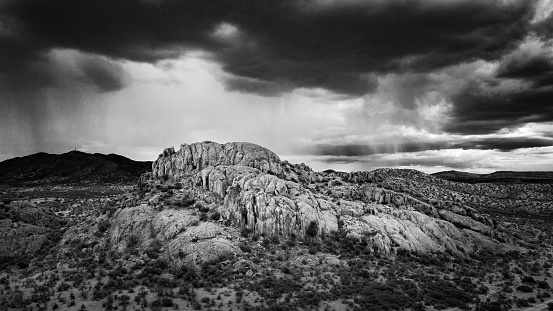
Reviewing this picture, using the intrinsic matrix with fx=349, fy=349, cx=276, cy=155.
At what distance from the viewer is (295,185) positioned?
7012cm

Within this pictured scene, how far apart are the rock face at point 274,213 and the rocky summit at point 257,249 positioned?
24cm

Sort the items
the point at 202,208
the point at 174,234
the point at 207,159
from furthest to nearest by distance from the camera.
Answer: the point at 207,159, the point at 202,208, the point at 174,234

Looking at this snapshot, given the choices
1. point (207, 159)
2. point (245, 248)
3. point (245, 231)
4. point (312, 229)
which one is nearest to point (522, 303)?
point (312, 229)

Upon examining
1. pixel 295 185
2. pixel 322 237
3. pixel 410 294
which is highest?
pixel 295 185

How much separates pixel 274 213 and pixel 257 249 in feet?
25.7

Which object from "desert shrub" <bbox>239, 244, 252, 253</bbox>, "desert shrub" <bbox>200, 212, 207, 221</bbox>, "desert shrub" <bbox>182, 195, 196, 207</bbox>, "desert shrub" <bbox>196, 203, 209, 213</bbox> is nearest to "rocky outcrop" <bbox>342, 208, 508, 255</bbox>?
"desert shrub" <bbox>239, 244, 252, 253</bbox>

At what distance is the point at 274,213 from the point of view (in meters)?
59.0

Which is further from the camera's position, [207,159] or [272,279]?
[207,159]

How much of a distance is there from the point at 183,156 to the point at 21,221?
32.0m

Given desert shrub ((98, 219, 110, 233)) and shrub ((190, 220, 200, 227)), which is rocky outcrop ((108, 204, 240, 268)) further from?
desert shrub ((98, 219, 110, 233))

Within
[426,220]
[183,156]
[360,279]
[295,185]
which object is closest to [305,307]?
[360,279]

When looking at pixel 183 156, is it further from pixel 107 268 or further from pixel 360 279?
pixel 360 279

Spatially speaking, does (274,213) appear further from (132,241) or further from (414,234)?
(414,234)

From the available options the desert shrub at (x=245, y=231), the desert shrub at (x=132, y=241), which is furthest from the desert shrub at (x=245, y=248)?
the desert shrub at (x=132, y=241)
